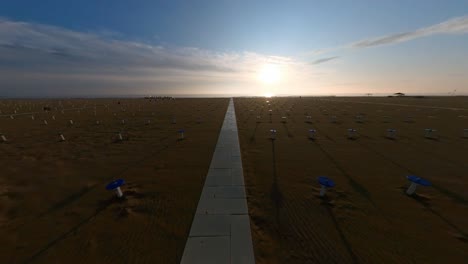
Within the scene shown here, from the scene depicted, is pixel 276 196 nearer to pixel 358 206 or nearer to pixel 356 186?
pixel 358 206

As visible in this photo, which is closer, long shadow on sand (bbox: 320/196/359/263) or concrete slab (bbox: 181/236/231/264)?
concrete slab (bbox: 181/236/231/264)

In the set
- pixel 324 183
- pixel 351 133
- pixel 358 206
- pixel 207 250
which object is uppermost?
pixel 351 133

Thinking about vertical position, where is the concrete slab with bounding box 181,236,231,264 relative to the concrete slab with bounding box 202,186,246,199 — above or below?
below

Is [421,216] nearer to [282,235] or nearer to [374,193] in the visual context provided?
[374,193]

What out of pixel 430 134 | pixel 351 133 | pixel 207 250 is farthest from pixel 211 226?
pixel 430 134

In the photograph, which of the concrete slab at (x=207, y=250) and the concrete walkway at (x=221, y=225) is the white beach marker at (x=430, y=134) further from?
the concrete slab at (x=207, y=250)

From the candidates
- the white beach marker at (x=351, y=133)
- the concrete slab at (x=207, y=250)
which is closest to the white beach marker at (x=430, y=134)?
the white beach marker at (x=351, y=133)

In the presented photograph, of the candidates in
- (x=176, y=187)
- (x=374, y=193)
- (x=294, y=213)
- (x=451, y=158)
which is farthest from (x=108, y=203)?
(x=451, y=158)

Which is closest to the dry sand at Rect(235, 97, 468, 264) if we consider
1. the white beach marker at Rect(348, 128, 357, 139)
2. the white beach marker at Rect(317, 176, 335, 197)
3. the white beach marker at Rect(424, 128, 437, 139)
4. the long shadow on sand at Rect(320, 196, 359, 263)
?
the long shadow on sand at Rect(320, 196, 359, 263)

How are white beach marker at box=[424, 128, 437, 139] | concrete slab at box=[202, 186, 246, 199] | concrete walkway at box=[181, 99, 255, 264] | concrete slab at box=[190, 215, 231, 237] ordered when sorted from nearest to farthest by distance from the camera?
concrete walkway at box=[181, 99, 255, 264] → concrete slab at box=[190, 215, 231, 237] → concrete slab at box=[202, 186, 246, 199] → white beach marker at box=[424, 128, 437, 139]

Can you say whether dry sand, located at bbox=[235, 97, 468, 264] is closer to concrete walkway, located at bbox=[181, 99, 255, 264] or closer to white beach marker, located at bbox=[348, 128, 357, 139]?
concrete walkway, located at bbox=[181, 99, 255, 264]

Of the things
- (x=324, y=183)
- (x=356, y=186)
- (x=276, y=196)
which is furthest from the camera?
(x=356, y=186)
